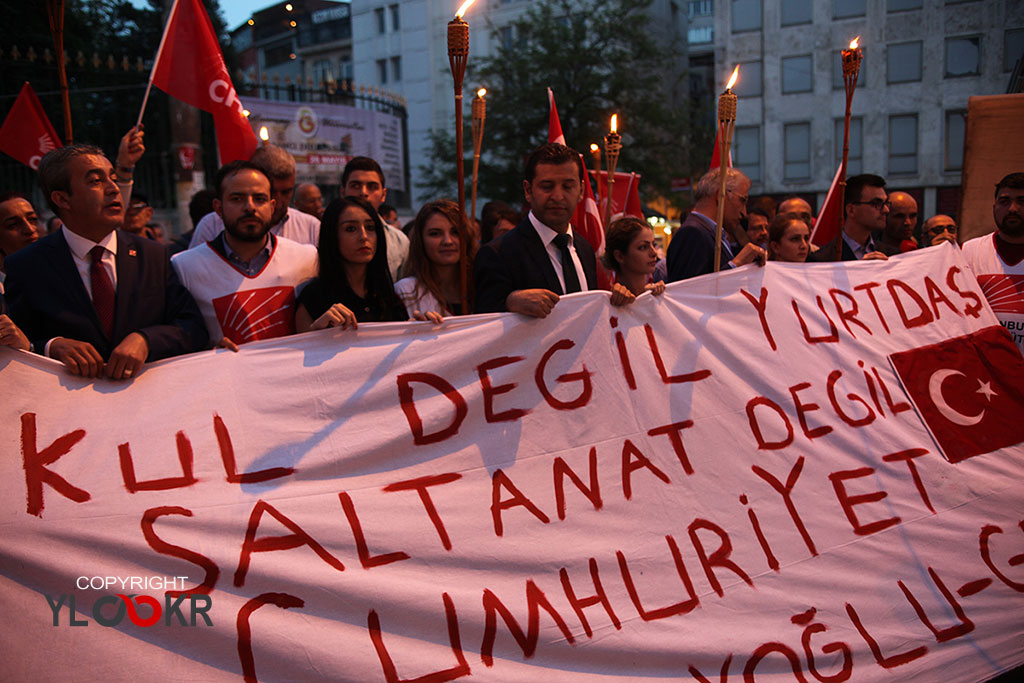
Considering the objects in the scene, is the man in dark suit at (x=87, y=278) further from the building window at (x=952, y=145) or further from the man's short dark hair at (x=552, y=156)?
the building window at (x=952, y=145)

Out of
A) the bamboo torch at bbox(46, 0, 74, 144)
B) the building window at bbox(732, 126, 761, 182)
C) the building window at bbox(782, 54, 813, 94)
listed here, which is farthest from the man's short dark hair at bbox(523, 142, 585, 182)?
the building window at bbox(782, 54, 813, 94)

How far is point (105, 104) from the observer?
15.6 m

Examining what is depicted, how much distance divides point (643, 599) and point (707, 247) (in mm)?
1787

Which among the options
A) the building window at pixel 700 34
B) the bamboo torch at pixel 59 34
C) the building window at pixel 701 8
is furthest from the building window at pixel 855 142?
the bamboo torch at pixel 59 34

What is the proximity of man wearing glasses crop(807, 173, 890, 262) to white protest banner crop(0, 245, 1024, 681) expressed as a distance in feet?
4.03

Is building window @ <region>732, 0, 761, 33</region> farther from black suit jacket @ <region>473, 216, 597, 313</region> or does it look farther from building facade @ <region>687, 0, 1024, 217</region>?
black suit jacket @ <region>473, 216, 597, 313</region>

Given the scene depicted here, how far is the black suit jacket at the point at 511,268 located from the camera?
112 inches

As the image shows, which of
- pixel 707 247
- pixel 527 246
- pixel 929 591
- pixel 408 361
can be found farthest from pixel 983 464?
pixel 408 361

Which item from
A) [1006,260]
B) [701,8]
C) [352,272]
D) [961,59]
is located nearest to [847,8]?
[961,59]

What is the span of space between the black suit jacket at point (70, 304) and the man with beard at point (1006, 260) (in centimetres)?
349

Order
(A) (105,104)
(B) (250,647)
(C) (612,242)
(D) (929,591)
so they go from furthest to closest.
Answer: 1. (A) (105,104)
2. (C) (612,242)
3. (D) (929,591)
4. (B) (250,647)

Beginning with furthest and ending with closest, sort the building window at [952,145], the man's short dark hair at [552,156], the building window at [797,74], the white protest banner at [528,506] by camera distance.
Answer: the building window at [797,74] < the building window at [952,145] < the man's short dark hair at [552,156] < the white protest banner at [528,506]

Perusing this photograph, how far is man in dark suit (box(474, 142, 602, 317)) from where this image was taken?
2.87 m

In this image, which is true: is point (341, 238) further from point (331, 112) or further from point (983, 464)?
point (331, 112)
